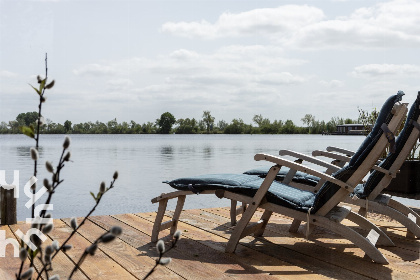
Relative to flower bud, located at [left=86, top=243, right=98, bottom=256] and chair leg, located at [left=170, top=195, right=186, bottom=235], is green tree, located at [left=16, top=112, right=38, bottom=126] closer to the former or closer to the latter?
flower bud, located at [left=86, top=243, right=98, bottom=256]

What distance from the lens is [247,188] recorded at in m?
3.09

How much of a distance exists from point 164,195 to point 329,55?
4452mm

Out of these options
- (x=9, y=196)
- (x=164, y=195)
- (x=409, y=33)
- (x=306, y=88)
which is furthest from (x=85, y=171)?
(x=306, y=88)

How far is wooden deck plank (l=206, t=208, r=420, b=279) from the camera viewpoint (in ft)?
9.12

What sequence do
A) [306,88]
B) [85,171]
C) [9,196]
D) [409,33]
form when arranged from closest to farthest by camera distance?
[9,196], [409,33], [85,171], [306,88]

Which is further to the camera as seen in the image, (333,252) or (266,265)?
(333,252)

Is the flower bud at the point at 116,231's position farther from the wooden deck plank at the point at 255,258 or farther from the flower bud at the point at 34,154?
the wooden deck plank at the point at 255,258

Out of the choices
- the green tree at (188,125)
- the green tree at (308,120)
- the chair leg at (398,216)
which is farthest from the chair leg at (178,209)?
the green tree at (188,125)

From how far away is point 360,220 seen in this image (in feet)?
10.9

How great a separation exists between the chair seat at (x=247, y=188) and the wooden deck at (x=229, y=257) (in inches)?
14.1

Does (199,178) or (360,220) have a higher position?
(199,178)

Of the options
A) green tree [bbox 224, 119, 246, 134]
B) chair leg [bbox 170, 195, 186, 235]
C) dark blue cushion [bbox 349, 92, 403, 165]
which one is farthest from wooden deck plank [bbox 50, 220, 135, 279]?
green tree [bbox 224, 119, 246, 134]

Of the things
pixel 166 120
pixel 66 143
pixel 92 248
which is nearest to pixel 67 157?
pixel 66 143

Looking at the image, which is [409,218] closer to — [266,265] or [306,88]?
[266,265]
